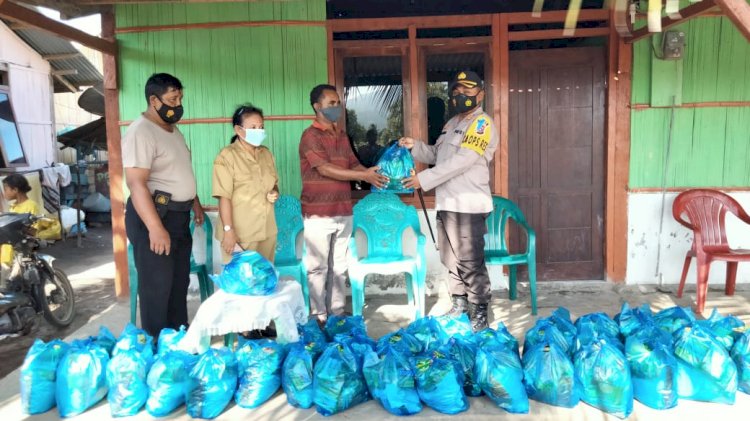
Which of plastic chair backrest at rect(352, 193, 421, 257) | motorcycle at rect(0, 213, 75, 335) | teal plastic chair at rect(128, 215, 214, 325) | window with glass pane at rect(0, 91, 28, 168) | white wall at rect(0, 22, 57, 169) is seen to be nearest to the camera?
motorcycle at rect(0, 213, 75, 335)

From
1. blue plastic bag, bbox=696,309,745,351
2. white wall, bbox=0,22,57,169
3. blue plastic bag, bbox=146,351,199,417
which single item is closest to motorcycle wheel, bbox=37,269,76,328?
blue plastic bag, bbox=146,351,199,417

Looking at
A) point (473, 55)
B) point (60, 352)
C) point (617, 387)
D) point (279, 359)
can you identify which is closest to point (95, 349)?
point (60, 352)

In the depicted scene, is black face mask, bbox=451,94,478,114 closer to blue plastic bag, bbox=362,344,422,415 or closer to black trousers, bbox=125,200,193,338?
blue plastic bag, bbox=362,344,422,415

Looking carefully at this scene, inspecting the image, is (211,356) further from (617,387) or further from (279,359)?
(617,387)

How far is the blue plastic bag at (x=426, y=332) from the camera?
3.12 metres

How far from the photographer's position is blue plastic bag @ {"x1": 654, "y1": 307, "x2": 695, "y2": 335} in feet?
10.2

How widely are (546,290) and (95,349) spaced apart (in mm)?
3676

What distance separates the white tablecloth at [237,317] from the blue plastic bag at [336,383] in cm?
48

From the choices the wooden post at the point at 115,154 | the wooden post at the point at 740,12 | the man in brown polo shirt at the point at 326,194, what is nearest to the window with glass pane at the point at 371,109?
the man in brown polo shirt at the point at 326,194

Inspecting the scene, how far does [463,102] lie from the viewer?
3.69 metres

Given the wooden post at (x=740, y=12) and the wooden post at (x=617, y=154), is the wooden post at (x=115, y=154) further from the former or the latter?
the wooden post at (x=740, y=12)

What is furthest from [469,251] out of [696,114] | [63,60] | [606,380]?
[63,60]

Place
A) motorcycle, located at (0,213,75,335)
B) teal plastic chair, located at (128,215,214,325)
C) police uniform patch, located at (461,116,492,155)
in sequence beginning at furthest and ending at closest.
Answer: teal plastic chair, located at (128,215,214,325)
motorcycle, located at (0,213,75,335)
police uniform patch, located at (461,116,492,155)

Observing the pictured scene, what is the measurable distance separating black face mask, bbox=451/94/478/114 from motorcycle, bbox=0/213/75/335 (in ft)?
11.2
